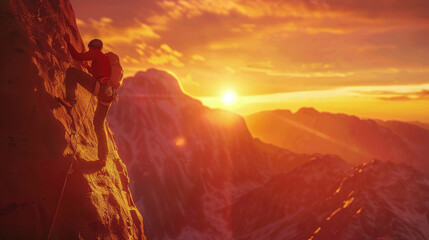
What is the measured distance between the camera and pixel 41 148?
1159cm

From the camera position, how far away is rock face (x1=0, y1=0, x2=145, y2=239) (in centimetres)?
1064

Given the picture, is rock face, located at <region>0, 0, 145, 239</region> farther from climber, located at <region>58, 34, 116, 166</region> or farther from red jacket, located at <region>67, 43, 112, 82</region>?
red jacket, located at <region>67, 43, 112, 82</region>

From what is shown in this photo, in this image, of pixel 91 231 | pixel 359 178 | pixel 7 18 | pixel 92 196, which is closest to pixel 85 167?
pixel 92 196

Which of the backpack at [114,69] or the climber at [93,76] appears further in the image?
the backpack at [114,69]

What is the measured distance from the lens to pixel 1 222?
9953 millimetres

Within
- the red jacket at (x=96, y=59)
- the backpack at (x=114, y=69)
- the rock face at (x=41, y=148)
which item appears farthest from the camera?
the backpack at (x=114, y=69)

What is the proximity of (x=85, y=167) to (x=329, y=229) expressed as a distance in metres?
171

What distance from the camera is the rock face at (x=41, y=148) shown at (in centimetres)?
1064

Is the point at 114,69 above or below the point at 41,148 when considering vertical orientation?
above

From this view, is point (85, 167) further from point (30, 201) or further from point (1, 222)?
point (1, 222)

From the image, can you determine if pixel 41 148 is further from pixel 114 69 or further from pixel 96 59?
pixel 114 69

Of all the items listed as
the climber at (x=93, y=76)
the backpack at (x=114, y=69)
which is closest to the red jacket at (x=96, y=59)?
the climber at (x=93, y=76)

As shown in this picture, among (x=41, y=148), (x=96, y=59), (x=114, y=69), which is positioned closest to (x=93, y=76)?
(x=96, y=59)

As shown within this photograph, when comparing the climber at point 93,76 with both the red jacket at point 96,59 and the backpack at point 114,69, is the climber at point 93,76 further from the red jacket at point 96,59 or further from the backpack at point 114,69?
the backpack at point 114,69
